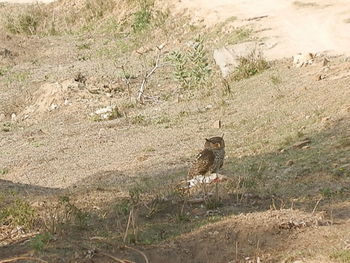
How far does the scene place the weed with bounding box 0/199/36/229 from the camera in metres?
6.93

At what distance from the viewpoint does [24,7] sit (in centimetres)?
2886

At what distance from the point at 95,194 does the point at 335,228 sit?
3.15 metres

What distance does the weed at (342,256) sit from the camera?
16.5 ft

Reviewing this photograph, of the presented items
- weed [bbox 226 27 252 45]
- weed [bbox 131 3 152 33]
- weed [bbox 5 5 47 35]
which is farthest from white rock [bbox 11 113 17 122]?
weed [bbox 5 5 47 35]

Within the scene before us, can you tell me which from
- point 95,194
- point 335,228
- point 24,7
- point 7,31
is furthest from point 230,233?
point 24,7

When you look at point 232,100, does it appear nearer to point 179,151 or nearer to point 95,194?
point 179,151

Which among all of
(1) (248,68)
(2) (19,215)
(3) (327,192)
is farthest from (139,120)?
(2) (19,215)

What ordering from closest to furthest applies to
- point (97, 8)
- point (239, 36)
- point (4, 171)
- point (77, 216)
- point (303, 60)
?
point (77, 216), point (4, 171), point (303, 60), point (239, 36), point (97, 8)

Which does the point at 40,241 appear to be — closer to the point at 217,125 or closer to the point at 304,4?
the point at 217,125

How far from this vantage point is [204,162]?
325 inches

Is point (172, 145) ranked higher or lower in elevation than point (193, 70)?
higher

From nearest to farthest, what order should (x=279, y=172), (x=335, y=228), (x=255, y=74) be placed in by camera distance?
(x=335, y=228), (x=279, y=172), (x=255, y=74)

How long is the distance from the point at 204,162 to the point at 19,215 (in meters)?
2.19

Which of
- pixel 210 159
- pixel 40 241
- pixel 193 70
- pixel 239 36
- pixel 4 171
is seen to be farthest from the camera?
pixel 239 36
